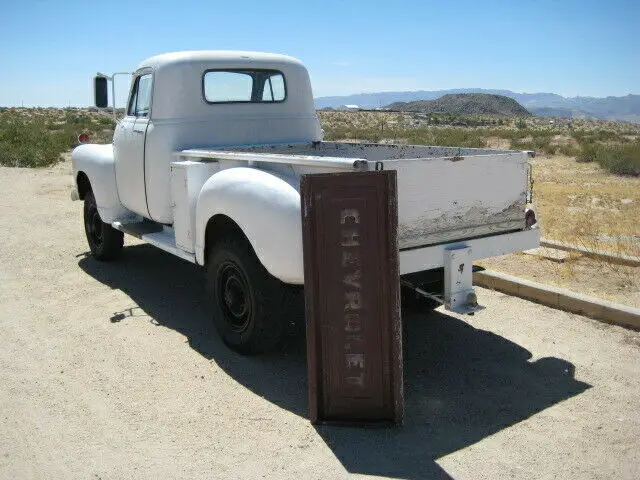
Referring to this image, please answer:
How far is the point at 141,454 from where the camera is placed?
351cm

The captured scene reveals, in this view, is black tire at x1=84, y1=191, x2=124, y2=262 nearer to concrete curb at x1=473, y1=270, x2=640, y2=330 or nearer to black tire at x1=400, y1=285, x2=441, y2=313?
black tire at x1=400, y1=285, x2=441, y2=313

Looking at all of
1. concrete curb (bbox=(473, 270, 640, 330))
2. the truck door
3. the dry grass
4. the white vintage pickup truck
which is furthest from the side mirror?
the dry grass

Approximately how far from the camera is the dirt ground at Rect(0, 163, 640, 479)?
3.42 metres

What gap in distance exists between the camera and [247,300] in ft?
15.1

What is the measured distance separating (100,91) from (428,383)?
4416 mm

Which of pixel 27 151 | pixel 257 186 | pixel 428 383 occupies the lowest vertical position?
pixel 428 383

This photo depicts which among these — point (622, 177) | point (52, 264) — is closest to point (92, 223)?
point (52, 264)

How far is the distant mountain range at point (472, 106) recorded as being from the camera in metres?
103

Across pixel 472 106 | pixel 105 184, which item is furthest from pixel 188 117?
pixel 472 106

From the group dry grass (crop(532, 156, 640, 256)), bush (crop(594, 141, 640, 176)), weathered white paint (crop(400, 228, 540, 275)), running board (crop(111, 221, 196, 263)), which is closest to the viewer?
weathered white paint (crop(400, 228, 540, 275))

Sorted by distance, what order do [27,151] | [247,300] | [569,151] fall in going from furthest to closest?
[569,151] < [27,151] < [247,300]

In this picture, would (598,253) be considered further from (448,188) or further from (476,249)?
(448,188)

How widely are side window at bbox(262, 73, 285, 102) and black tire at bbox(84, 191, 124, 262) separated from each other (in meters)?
2.37

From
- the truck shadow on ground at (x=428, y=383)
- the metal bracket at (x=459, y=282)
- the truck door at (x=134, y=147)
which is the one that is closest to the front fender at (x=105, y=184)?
the truck door at (x=134, y=147)
